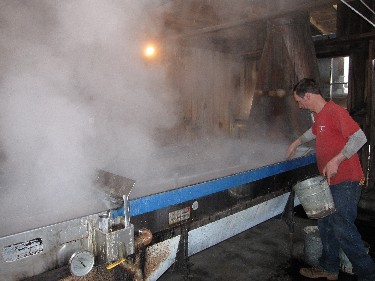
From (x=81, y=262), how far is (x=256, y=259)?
2.66 m

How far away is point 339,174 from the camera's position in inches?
114

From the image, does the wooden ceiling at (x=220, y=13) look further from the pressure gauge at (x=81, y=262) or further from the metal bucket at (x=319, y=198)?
the pressure gauge at (x=81, y=262)

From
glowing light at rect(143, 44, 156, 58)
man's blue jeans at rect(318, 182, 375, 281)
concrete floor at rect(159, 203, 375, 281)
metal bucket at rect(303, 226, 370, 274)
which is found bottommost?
concrete floor at rect(159, 203, 375, 281)

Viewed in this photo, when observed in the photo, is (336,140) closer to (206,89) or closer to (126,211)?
(126,211)

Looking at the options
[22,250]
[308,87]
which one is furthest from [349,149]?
[22,250]

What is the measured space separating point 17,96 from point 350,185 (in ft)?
12.8

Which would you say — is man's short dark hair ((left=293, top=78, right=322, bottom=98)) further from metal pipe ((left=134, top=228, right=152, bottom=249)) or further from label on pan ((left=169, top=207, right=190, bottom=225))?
metal pipe ((left=134, top=228, right=152, bottom=249))

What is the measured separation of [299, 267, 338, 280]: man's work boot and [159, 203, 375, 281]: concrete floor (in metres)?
0.07

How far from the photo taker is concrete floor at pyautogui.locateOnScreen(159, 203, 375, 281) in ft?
10.7

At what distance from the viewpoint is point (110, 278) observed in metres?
1.91

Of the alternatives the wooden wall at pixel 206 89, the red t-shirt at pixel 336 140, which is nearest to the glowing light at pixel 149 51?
the wooden wall at pixel 206 89

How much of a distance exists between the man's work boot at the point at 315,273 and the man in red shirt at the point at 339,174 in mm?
10

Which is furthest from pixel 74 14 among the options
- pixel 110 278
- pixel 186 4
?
pixel 110 278

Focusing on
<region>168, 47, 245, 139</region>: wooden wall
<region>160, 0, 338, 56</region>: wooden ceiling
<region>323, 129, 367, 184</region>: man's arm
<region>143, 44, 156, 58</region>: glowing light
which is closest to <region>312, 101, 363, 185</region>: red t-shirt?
<region>323, 129, 367, 184</region>: man's arm
